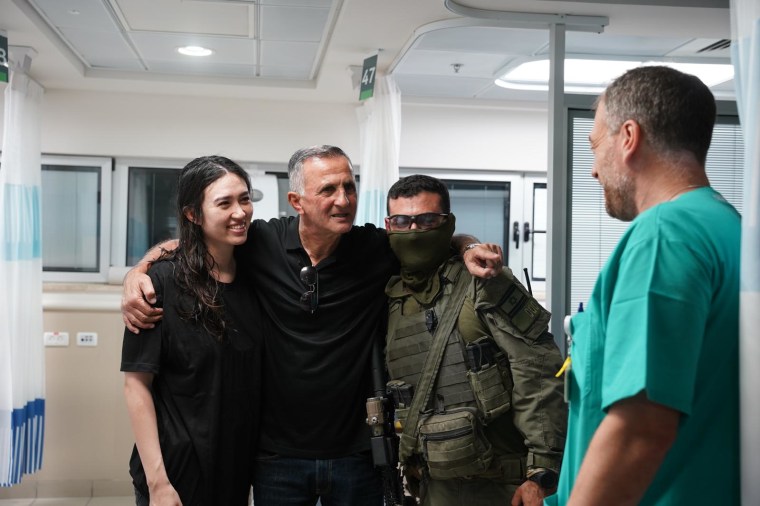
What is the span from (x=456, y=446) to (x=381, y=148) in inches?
106

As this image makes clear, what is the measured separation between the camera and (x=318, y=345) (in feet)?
6.77

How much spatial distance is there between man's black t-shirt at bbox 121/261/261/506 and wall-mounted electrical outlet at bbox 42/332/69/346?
3288mm

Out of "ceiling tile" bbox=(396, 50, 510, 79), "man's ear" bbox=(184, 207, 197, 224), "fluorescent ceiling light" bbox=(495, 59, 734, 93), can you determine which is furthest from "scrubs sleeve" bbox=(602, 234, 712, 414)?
"fluorescent ceiling light" bbox=(495, 59, 734, 93)

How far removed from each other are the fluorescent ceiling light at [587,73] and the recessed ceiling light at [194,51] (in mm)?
1770

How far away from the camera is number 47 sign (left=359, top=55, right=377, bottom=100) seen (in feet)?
13.3

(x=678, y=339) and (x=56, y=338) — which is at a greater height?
(x=678, y=339)

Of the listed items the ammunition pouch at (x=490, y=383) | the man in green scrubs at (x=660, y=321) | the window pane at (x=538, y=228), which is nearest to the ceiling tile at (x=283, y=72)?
the window pane at (x=538, y=228)

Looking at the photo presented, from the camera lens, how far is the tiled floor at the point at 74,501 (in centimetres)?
482

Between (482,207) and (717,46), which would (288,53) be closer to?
(482,207)

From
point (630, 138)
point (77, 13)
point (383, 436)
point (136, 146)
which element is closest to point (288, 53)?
point (77, 13)

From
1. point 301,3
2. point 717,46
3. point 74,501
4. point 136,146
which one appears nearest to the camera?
point 301,3

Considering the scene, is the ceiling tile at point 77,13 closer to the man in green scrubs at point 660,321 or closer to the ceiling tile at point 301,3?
the ceiling tile at point 301,3

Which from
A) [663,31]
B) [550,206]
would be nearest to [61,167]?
[550,206]

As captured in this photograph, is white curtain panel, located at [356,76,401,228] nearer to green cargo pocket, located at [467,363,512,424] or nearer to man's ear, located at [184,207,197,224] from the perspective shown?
man's ear, located at [184,207,197,224]
